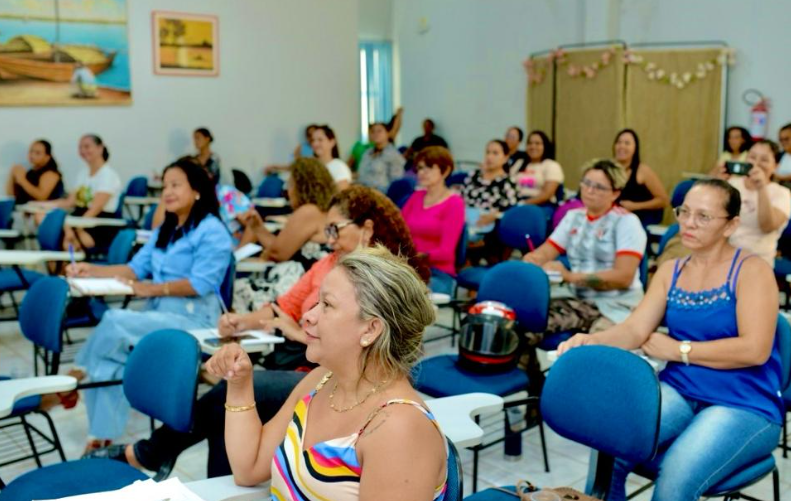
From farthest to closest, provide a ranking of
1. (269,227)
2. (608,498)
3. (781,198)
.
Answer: (269,227)
(781,198)
(608,498)

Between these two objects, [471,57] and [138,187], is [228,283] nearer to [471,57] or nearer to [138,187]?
[138,187]

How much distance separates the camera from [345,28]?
9.83 meters

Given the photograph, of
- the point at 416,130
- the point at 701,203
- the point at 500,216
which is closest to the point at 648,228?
the point at 500,216

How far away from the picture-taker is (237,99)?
914 cm

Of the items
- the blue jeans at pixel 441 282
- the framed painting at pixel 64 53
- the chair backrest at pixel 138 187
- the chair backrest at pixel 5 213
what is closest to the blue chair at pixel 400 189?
the chair backrest at pixel 138 187

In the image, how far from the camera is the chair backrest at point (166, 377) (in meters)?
2.37

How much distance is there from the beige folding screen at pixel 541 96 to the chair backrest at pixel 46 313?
7.22 m

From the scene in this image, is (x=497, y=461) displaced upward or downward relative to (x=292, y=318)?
downward

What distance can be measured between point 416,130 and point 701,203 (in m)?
9.98

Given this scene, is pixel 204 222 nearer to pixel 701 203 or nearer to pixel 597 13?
pixel 701 203

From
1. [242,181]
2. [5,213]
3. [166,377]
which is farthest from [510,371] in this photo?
[242,181]

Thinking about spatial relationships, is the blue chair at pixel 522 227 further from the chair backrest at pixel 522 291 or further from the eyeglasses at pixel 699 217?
the eyeglasses at pixel 699 217

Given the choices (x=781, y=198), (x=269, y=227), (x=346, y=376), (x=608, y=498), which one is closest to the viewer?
(x=346, y=376)

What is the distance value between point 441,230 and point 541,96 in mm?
5551
